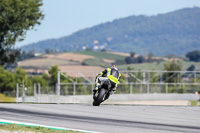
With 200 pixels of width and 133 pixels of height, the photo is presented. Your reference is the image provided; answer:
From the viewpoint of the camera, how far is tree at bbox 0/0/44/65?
135 feet

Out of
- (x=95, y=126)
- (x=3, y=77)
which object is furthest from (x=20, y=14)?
(x=3, y=77)

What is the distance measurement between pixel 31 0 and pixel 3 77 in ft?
221

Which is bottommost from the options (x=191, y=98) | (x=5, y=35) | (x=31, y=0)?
(x=191, y=98)

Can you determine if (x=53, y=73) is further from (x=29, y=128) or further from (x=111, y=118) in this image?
(x=29, y=128)

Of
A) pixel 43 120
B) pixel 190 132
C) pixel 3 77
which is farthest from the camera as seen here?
pixel 3 77

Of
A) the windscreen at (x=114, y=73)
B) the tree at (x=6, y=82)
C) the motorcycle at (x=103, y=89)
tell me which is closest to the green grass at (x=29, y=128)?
the motorcycle at (x=103, y=89)

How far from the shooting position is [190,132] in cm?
1315

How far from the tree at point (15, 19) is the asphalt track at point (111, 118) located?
78.9ft

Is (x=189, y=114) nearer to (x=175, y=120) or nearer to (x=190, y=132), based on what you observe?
(x=175, y=120)

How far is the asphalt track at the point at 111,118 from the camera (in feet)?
44.9

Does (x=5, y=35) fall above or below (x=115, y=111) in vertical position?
above

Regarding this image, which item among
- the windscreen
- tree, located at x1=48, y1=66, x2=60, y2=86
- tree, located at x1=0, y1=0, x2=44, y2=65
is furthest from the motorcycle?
tree, located at x1=48, y1=66, x2=60, y2=86

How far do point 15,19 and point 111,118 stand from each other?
27.8 meters

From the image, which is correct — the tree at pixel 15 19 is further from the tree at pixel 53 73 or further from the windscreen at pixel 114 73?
the tree at pixel 53 73
